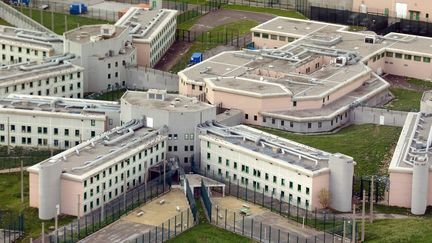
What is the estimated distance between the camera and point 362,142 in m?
140

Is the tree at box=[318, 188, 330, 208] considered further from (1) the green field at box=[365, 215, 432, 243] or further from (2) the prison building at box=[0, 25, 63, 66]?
(2) the prison building at box=[0, 25, 63, 66]

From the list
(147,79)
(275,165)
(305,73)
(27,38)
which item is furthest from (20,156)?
(305,73)

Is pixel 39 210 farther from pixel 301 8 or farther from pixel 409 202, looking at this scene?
pixel 301 8

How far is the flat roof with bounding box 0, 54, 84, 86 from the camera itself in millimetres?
150625

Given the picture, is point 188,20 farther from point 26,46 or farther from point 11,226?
point 11,226

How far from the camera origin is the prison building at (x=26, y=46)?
162 meters

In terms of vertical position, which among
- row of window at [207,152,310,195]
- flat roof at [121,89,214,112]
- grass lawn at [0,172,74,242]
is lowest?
grass lawn at [0,172,74,242]

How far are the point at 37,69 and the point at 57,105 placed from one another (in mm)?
12088

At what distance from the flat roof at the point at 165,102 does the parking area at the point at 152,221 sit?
1022 cm

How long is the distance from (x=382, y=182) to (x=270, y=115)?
1697 cm

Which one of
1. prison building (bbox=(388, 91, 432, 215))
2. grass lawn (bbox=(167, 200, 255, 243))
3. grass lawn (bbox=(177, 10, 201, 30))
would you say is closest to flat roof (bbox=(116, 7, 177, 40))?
grass lawn (bbox=(177, 10, 201, 30))

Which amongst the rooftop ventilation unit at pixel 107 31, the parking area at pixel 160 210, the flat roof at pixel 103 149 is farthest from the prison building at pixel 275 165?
the rooftop ventilation unit at pixel 107 31

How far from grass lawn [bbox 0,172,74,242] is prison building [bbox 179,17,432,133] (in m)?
22.6

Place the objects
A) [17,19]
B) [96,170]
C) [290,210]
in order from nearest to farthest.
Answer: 1. [96,170]
2. [290,210]
3. [17,19]
